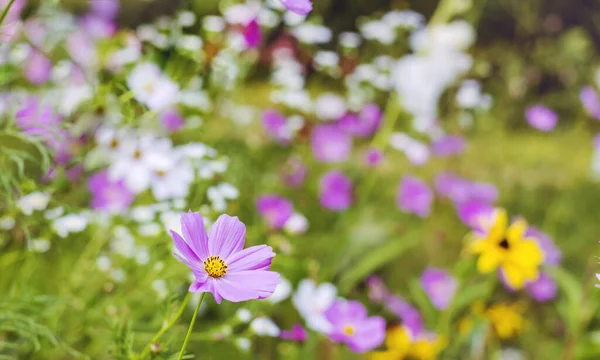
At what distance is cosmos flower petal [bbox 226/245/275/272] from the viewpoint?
1.30 ft

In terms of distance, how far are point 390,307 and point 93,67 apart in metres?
0.64

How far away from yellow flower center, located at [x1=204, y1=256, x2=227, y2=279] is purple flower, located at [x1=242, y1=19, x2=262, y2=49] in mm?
755

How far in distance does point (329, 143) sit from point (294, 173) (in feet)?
0.32

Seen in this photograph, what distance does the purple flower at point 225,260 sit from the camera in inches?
14.9

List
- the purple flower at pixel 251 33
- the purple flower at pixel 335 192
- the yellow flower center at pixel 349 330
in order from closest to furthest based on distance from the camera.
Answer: the yellow flower center at pixel 349 330 → the purple flower at pixel 251 33 → the purple flower at pixel 335 192

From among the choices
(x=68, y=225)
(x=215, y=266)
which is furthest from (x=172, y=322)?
(x=68, y=225)

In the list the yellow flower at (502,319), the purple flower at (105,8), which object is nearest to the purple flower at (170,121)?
the purple flower at (105,8)

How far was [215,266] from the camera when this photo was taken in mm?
415

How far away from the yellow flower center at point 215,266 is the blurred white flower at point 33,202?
1.17 ft

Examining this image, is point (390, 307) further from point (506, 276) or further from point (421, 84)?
point (421, 84)

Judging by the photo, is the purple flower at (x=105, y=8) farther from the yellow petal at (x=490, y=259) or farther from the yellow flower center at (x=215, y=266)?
the yellow flower center at (x=215, y=266)

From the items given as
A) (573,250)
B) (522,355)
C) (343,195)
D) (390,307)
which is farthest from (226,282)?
(573,250)

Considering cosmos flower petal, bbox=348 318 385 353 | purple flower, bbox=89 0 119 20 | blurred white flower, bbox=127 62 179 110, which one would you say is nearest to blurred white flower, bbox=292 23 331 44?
blurred white flower, bbox=127 62 179 110

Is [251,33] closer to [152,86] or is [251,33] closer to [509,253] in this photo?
[152,86]
